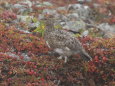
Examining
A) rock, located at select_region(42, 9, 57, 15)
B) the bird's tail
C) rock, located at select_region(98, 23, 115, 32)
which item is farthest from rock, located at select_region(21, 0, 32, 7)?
the bird's tail

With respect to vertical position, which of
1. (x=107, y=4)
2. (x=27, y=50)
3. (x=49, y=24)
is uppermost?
(x=49, y=24)

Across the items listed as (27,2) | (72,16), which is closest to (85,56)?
(72,16)

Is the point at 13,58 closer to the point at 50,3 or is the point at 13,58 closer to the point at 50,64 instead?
the point at 50,64

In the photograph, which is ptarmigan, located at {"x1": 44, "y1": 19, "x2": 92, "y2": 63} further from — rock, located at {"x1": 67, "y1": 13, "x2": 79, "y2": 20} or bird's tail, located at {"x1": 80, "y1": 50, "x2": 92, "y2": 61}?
rock, located at {"x1": 67, "y1": 13, "x2": 79, "y2": 20}

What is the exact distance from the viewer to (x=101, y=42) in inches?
490

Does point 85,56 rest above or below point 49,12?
above

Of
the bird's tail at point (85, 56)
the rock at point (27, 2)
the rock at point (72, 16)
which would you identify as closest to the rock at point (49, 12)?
the rock at point (72, 16)

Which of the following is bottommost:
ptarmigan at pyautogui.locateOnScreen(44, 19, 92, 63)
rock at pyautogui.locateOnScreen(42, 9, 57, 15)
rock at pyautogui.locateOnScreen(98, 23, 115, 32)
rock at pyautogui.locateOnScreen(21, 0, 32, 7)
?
rock at pyautogui.locateOnScreen(98, 23, 115, 32)

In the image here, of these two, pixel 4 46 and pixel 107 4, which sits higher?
pixel 4 46

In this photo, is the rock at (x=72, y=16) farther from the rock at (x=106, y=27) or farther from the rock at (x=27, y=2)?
the rock at (x=27, y=2)

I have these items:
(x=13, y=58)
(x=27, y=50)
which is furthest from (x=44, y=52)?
(x=13, y=58)

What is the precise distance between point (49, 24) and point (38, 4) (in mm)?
15010

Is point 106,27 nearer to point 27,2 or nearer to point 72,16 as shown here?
point 72,16

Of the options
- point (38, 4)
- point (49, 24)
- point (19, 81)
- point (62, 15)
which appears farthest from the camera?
point (38, 4)
